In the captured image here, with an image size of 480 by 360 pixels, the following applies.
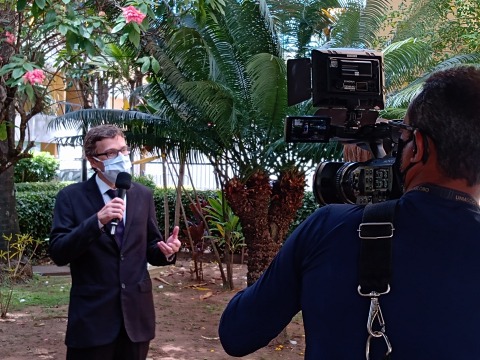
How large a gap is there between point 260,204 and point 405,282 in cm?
595

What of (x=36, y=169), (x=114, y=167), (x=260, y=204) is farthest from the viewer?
(x=36, y=169)

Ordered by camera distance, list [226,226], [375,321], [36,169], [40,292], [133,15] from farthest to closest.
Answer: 1. [36,169]
2. [226,226]
3. [40,292]
4. [133,15]
5. [375,321]

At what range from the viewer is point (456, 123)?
5.00 ft

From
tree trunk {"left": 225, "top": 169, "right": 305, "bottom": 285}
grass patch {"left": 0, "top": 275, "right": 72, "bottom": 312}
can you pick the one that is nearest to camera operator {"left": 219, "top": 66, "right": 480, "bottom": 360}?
tree trunk {"left": 225, "top": 169, "right": 305, "bottom": 285}

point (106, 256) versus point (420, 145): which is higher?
point (420, 145)

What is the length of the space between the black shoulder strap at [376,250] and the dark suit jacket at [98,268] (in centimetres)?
192

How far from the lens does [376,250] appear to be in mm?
1524

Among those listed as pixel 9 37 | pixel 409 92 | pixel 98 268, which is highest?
pixel 9 37

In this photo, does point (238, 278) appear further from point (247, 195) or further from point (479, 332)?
point (479, 332)

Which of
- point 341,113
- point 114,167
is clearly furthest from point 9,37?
point 341,113

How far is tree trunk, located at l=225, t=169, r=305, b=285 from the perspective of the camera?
7.45 m

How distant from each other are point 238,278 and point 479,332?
31.3ft

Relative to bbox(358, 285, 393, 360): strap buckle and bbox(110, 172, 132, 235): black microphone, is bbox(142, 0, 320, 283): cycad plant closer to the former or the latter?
bbox(110, 172, 132, 235): black microphone

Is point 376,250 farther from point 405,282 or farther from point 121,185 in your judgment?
point 121,185
